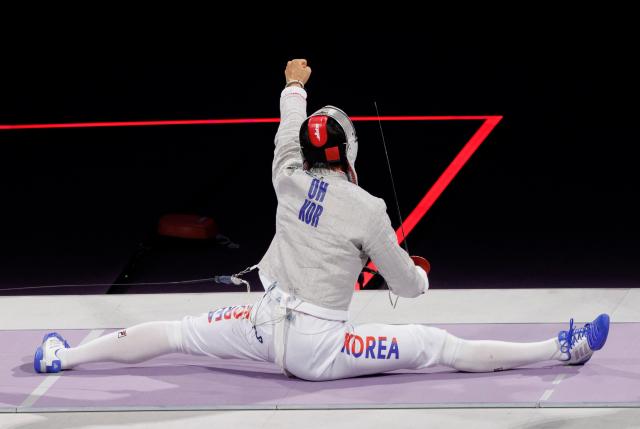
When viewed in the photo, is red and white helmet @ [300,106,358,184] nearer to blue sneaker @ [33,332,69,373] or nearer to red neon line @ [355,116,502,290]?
blue sneaker @ [33,332,69,373]

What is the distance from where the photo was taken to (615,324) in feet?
15.8

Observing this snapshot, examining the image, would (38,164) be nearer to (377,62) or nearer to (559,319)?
(377,62)

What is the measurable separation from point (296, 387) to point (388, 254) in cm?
53

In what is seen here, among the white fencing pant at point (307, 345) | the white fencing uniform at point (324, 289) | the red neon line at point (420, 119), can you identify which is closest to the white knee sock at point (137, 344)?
the white fencing pant at point (307, 345)

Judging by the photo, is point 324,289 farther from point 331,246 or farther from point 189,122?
point 189,122

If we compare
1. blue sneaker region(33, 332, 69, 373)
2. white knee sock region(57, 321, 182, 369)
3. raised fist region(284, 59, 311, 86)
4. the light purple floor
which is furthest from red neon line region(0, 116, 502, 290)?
blue sneaker region(33, 332, 69, 373)

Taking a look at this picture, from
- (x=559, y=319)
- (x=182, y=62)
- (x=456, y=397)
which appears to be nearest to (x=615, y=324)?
(x=559, y=319)

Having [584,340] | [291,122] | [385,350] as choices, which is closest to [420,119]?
[291,122]

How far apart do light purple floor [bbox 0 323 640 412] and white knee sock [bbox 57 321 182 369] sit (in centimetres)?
7

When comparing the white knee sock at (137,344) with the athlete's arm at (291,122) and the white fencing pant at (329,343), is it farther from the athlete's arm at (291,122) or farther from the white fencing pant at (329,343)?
the athlete's arm at (291,122)

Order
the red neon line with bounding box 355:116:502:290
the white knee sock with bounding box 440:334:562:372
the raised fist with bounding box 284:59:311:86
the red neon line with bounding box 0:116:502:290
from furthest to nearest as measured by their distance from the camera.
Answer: the red neon line with bounding box 0:116:502:290, the red neon line with bounding box 355:116:502:290, the raised fist with bounding box 284:59:311:86, the white knee sock with bounding box 440:334:562:372

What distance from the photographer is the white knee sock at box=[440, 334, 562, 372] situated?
13.8 ft

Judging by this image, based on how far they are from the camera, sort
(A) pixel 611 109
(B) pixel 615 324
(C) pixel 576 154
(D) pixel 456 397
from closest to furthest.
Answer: (D) pixel 456 397 → (B) pixel 615 324 → (C) pixel 576 154 → (A) pixel 611 109

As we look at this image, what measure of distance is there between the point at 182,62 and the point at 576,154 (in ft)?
10.5
